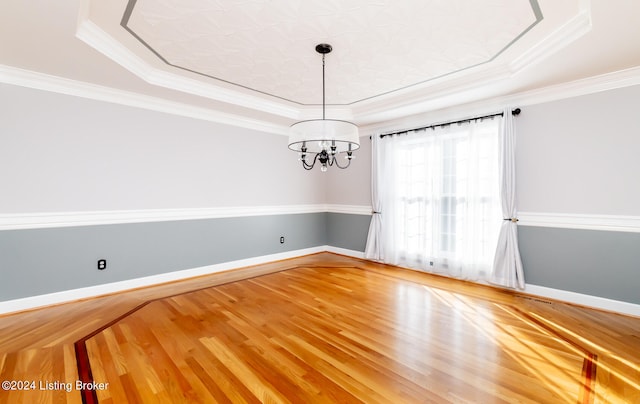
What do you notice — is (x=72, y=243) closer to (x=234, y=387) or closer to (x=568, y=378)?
(x=234, y=387)

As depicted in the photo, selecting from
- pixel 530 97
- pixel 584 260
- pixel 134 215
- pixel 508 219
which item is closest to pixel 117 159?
pixel 134 215

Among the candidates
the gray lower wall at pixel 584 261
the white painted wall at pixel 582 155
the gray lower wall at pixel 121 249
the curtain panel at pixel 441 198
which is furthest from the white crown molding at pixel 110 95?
the gray lower wall at pixel 584 261

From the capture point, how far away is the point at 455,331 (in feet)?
8.61

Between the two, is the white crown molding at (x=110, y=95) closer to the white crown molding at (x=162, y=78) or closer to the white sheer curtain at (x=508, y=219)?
the white crown molding at (x=162, y=78)

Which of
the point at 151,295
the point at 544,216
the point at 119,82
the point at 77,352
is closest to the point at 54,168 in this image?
the point at 119,82

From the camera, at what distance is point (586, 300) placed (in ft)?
10.6

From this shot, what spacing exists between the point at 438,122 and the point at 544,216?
6.38 ft

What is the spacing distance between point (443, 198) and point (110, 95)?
4.82m

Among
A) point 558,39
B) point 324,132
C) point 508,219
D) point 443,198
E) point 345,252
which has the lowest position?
point 345,252

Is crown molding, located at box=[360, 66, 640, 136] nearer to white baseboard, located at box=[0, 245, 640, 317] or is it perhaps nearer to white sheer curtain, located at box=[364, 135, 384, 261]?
white sheer curtain, located at box=[364, 135, 384, 261]

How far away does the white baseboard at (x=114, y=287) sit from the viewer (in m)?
3.03

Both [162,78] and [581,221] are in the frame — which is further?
[162,78]

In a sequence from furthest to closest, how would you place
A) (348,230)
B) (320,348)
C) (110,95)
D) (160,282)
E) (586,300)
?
(348,230) < (160,282) < (110,95) < (586,300) < (320,348)

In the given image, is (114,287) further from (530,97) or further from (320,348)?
(530,97)
